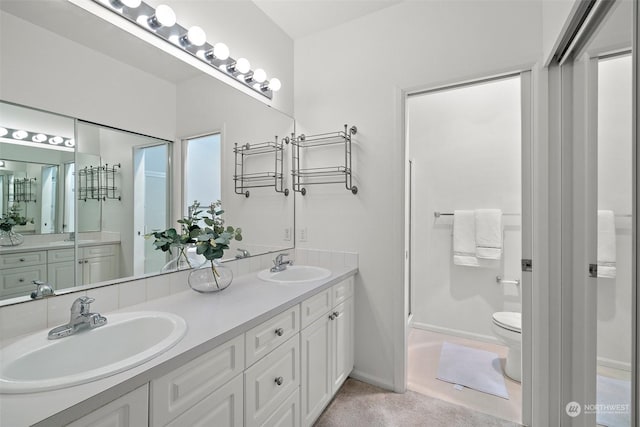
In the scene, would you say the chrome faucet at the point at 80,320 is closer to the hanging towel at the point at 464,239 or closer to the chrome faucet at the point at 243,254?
the chrome faucet at the point at 243,254

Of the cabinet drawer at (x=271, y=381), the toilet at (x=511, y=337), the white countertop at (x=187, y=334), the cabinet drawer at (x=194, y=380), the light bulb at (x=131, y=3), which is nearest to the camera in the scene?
the white countertop at (x=187, y=334)

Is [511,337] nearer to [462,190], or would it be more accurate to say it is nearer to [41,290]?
[462,190]

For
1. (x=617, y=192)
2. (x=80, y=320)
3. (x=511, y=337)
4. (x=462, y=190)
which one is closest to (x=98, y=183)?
(x=80, y=320)

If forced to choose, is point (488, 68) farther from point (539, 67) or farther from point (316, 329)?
point (316, 329)

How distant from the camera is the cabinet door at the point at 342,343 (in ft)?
5.71

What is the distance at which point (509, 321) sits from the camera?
7.00 feet

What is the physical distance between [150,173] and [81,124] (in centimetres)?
33

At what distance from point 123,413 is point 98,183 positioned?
2.95 ft

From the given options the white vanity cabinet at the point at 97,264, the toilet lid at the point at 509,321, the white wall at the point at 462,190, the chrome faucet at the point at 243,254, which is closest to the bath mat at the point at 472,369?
the white wall at the point at 462,190

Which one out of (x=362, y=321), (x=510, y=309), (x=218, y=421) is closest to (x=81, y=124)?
(x=218, y=421)

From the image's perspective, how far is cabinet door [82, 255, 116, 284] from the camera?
113cm

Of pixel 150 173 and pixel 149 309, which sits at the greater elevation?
pixel 150 173

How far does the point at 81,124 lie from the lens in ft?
3.72

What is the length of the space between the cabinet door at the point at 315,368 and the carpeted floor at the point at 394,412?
0.48 ft
